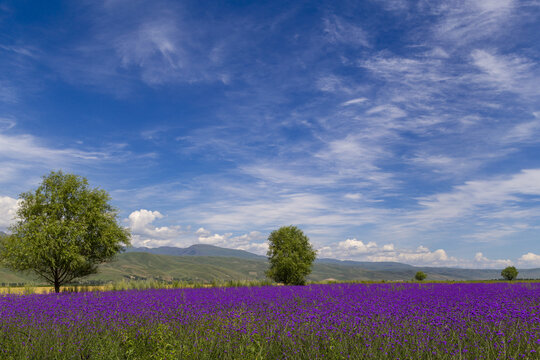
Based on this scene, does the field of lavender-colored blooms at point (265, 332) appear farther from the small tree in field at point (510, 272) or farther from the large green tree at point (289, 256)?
the small tree in field at point (510, 272)

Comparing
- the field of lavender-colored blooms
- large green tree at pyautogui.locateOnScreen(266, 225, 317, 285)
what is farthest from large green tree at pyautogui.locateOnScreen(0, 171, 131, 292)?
large green tree at pyautogui.locateOnScreen(266, 225, 317, 285)

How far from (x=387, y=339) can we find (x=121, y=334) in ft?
19.4

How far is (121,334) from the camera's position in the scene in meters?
8.20

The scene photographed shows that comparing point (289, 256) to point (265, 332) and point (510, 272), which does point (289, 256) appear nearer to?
point (265, 332)

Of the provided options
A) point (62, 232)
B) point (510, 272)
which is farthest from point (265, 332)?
point (510, 272)

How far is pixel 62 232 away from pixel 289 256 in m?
22.8

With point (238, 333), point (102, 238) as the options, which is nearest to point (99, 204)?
point (102, 238)

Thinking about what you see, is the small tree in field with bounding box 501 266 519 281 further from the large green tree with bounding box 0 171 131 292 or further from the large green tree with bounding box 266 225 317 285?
Answer: the large green tree with bounding box 0 171 131 292

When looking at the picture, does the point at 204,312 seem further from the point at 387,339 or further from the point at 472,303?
the point at 472,303

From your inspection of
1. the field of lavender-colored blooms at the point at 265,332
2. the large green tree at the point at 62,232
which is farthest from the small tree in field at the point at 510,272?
the large green tree at the point at 62,232

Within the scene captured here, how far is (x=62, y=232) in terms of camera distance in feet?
71.0

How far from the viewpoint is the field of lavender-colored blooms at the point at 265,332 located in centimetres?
661

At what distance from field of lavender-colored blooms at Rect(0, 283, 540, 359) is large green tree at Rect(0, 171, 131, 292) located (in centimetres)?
1079

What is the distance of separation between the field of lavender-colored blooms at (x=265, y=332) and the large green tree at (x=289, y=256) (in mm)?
26690
